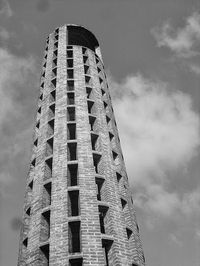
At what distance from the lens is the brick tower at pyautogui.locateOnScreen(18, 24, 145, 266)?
1241cm

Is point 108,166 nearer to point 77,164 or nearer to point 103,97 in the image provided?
point 77,164

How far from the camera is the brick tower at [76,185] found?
1241 centimetres

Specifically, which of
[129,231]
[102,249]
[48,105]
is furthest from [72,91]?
[102,249]

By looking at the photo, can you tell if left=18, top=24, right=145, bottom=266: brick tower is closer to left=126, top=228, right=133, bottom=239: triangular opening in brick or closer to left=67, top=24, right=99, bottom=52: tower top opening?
left=126, top=228, right=133, bottom=239: triangular opening in brick

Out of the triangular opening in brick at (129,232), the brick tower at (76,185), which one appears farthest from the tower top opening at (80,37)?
the triangular opening in brick at (129,232)

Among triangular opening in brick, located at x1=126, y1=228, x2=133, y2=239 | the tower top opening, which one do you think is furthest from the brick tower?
the tower top opening

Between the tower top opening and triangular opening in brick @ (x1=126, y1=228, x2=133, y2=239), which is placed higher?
A: the tower top opening

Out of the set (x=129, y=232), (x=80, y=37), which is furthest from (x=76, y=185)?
(x=80, y=37)

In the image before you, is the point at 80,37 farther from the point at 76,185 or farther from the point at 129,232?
the point at 129,232

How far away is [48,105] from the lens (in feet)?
67.2

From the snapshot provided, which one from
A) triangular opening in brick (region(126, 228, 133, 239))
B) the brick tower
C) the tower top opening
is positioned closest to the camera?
the brick tower

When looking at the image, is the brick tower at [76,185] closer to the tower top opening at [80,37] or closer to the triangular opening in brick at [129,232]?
the triangular opening in brick at [129,232]

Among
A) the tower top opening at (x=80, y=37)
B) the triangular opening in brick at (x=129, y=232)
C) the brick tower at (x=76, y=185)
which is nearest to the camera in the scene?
the brick tower at (x=76, y=185)

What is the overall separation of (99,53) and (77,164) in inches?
648
